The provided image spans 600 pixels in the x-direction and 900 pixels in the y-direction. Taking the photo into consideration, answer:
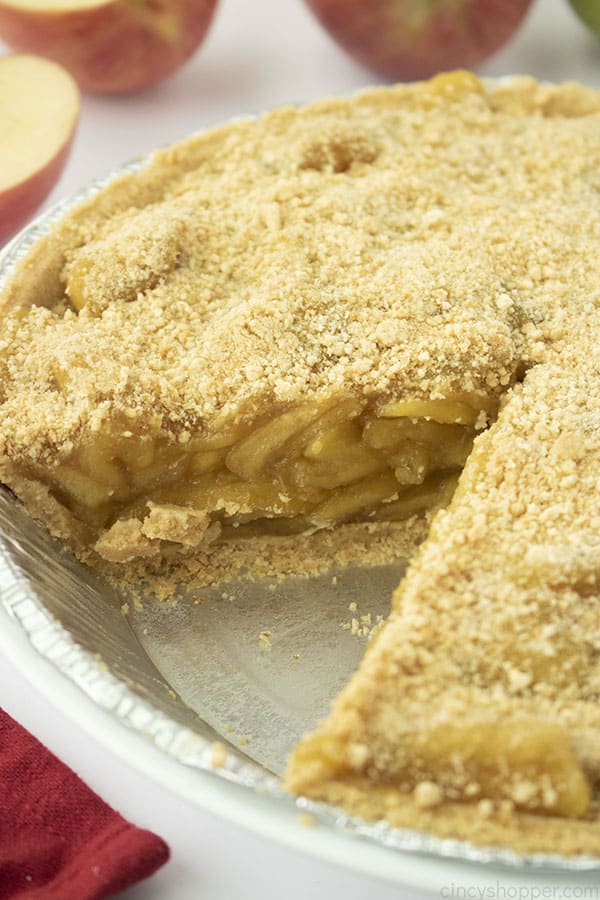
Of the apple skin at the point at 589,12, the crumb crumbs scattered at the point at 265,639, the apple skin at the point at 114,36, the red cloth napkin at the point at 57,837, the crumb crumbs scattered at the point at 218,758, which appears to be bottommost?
the apple skin at the point at 589,12

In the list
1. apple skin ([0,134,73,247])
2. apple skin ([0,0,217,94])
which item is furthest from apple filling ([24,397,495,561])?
apple skin ([0,0,217,94])

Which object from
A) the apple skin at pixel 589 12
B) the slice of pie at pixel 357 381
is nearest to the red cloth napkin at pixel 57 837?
the slice of pie at pixel 357 381

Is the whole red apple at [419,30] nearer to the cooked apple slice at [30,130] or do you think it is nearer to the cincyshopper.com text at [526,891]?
the cooked apple slice at [30,130]

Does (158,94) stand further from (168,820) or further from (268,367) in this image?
(168,820)

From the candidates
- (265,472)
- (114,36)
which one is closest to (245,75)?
(114,36)

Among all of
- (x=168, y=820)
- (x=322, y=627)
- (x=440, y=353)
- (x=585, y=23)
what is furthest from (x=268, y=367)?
(x=585, y=23)

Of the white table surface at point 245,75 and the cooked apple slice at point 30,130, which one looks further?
the white table surface at point 245,75
